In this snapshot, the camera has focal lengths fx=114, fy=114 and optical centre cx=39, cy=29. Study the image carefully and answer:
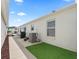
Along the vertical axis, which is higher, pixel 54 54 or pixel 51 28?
pixel 51 28

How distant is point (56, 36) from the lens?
Result: 7.99 m

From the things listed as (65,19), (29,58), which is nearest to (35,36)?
(65,19)

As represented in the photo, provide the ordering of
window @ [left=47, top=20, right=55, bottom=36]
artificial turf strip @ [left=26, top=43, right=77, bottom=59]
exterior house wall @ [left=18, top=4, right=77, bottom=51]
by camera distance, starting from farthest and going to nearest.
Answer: window @ [left=47, top=20, right=55, bottom=36] → exterior house wall @ [left=18, top=4, right=77, bottom=51] → artificial turf strip @ [left=26, top=43, right=77, bottom=59]

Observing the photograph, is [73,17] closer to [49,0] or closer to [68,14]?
[68,14]

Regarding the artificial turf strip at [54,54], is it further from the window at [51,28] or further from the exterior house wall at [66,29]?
the window at [51,28]

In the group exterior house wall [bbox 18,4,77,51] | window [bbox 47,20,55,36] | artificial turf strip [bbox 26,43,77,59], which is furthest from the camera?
window [bbox 47,20,55,36]

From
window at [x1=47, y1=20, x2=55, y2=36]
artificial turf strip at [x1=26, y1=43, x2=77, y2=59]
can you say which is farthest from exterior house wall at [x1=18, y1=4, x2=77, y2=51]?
artificial turf strip at [x1=26, y1=43, x2=77, y2=59]

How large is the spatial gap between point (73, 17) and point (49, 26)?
145 inches

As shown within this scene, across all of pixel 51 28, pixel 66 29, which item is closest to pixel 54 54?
pixel 66 29

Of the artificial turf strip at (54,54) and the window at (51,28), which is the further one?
the window at (51,28)

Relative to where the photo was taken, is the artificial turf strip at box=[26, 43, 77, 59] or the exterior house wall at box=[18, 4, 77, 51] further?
the exterior house wall at box=[18, 4, 77, 51]

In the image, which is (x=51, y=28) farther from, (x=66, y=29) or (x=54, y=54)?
(x=54, y=54)

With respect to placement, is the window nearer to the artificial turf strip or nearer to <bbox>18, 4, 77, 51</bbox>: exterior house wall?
<bbox>18, 4, 77, 51</bbox>: exterior house wall

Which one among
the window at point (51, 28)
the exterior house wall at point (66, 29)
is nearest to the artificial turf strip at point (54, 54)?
the exterior house wall at point (66, 29)
